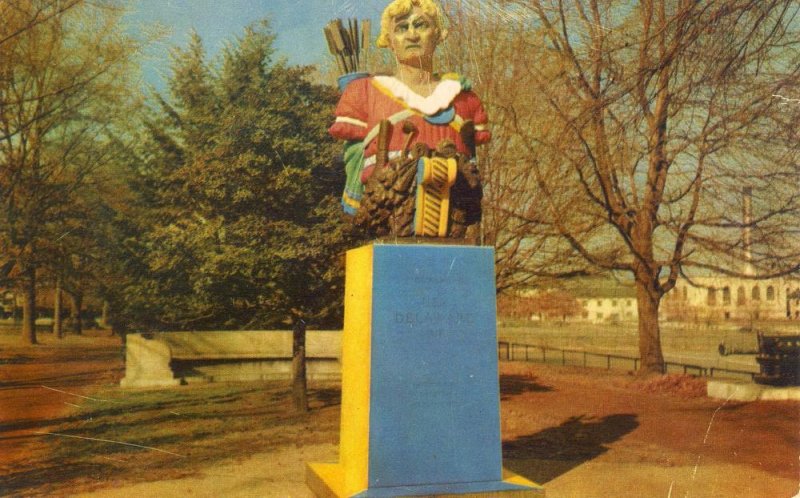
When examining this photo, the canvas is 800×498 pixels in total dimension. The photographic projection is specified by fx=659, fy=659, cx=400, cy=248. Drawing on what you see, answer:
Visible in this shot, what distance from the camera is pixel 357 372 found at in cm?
503

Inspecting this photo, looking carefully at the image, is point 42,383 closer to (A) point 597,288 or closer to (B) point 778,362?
(A) point 597,288

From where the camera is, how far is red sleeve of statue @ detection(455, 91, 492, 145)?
572 cm

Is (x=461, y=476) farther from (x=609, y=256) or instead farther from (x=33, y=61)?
(x=33, y=61)

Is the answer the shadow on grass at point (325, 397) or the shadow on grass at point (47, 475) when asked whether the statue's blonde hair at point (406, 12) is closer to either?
the shadow on grass at point (47, 475)

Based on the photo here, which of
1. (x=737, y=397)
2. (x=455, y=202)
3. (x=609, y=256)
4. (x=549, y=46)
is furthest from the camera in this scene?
(x=609, y=256)

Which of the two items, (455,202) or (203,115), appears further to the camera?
(203,115)

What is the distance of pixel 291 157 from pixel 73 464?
17.0 feet

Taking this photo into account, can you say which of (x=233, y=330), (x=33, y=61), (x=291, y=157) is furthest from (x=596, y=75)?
(x=33, y=61)

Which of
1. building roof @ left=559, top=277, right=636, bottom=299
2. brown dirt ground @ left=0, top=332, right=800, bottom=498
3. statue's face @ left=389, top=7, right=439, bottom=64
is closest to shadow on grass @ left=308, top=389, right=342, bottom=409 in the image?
brown dirt ground @ left=0, top=332, right=800, bottom=498

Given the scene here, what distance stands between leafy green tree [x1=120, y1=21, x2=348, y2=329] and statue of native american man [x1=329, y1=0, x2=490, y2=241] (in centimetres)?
462

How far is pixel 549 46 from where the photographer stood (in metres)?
13.0

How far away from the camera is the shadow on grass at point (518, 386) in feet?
43.5

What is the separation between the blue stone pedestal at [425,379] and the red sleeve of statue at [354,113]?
1142mm

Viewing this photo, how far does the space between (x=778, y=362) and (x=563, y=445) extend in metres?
5.43
